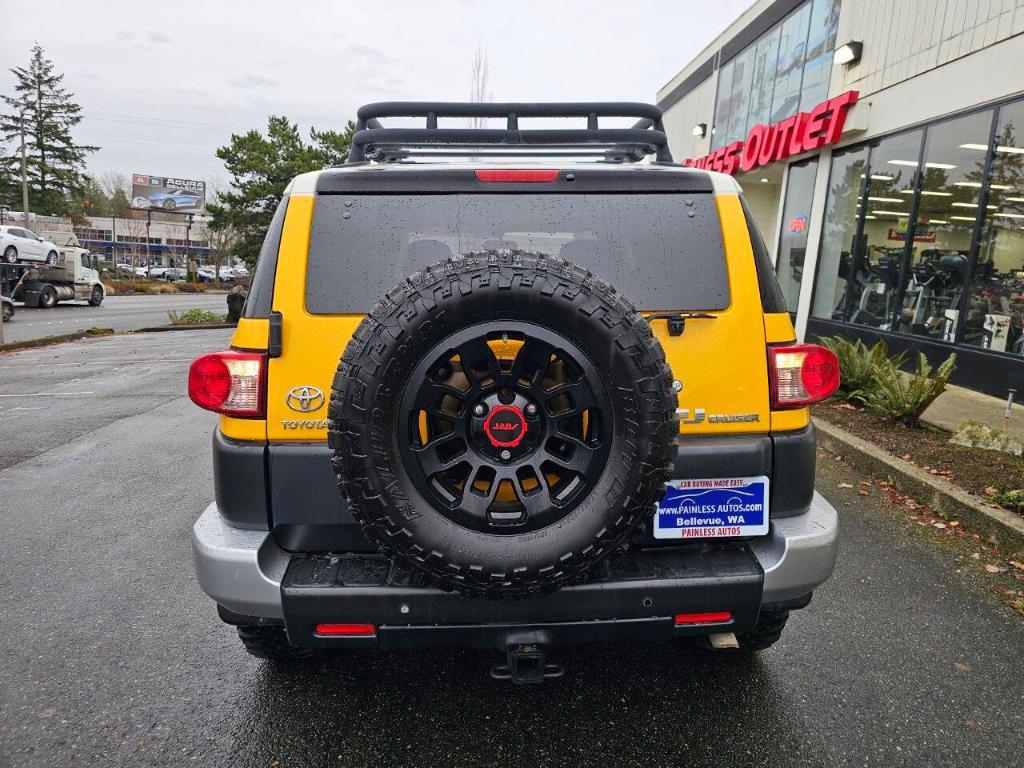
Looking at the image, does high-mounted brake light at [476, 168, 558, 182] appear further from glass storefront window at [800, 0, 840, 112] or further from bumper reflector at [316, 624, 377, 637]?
glass storefront window at [800, 0, 840, 112]

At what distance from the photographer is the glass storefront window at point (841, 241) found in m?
11.6

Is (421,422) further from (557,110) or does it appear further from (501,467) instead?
(557,110)

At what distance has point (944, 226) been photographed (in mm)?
9328

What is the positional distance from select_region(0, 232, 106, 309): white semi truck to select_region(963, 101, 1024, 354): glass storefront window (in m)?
29.8

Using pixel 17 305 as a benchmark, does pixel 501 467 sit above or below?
above

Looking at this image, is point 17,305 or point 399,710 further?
point 17,305

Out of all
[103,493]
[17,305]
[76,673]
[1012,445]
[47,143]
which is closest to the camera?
[76,673]

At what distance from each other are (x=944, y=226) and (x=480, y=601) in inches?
392

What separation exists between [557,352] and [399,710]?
1518 mm

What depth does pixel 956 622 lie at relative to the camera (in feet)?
10.5

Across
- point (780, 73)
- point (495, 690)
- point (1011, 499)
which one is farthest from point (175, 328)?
point (1011, 499)

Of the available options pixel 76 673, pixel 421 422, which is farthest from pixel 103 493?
pixel 421 422

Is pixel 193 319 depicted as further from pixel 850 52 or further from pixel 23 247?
pixel 850 52

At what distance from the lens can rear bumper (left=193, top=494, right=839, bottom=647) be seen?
2.00m
